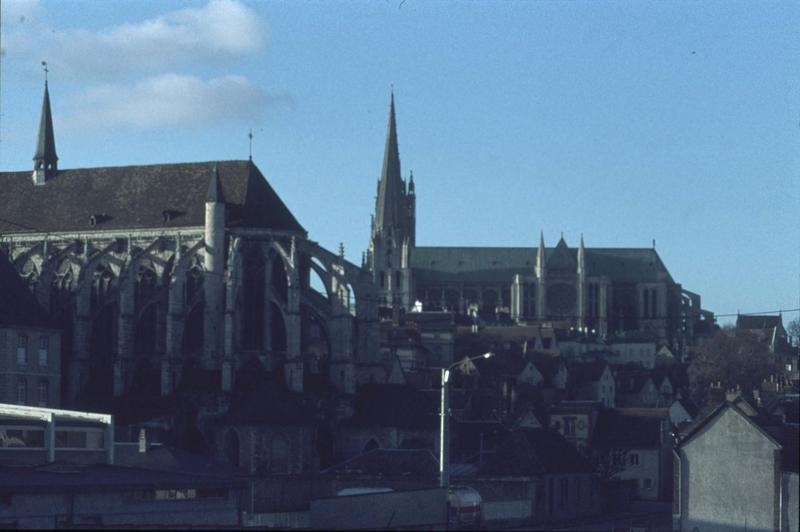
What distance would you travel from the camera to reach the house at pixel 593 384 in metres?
146

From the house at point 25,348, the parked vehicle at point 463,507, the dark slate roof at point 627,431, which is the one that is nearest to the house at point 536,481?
the parked vehicle at point 463,507

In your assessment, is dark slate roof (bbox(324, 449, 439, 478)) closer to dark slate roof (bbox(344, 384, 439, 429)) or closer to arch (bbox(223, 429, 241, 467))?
arch (bbox(223, 429, 241, 467))

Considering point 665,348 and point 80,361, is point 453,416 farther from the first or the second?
point 665,348

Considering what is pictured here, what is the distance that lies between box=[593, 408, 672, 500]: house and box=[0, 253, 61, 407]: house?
30220mm

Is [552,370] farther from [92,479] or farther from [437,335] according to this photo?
[92,479]

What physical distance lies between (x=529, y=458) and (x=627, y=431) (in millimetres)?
24530

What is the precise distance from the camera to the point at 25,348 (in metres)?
97.3

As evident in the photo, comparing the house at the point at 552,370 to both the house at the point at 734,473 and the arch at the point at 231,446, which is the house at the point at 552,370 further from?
the house at the point at 734,473

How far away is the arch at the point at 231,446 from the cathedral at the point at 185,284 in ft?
11.3

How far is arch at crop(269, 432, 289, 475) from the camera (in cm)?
9669

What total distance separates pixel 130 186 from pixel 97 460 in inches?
1862

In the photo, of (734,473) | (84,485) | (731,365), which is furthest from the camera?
(731,365)

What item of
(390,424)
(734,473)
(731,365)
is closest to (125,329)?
(390,424)

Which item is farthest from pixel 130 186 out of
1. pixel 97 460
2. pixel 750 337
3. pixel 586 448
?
pixel 750 337
